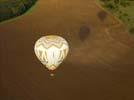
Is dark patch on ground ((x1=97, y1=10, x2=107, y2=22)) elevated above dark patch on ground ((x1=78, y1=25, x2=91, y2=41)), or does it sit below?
above

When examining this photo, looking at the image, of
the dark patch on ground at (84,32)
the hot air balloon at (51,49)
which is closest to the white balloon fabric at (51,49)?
the hot air balloon at (51,49)

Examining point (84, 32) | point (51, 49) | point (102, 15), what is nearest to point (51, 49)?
point (51, 49)

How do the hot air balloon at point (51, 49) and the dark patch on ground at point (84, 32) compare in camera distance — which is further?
the dark patch on ground at point (84, 32)

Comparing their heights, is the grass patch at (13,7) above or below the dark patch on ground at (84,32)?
above

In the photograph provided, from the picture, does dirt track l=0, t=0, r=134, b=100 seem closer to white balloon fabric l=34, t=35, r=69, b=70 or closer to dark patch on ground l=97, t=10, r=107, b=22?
dark patch on ground l=97, t=10, r=107, b=22

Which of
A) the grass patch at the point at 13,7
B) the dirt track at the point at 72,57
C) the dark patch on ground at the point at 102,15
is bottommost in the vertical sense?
the dirt track at the point at 72,57

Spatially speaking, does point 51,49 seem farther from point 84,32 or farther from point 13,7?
point 13,7

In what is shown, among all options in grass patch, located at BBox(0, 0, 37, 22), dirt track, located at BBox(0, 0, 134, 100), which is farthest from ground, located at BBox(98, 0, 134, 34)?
grass patch, located at BBox(0, 0, 37, 22)

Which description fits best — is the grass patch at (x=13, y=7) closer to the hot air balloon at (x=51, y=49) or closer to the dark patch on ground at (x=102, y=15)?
the dark patch on ground at (x=102, y=15)
